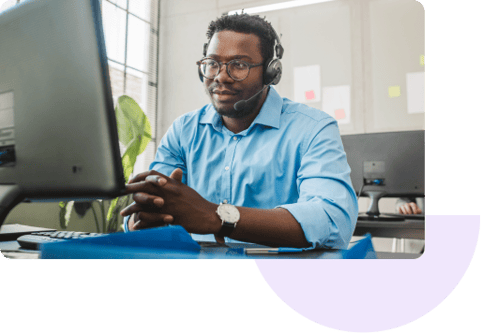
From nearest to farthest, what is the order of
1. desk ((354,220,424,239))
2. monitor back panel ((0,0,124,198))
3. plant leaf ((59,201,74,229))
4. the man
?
monitor back panel ((0,0,124,198)) → the man → desk ((354,220,424,239)) → plant leaf ((59,201,74,229))

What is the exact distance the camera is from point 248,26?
747mm

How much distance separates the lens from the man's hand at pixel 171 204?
49cm

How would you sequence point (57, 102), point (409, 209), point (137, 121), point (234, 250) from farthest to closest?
point (137, 121) → point (409, 209) → point (234, 250) → point (57, 102)

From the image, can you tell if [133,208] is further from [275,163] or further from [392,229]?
[392,229]

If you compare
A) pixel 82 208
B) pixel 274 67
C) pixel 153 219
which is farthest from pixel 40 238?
pixel 274 67

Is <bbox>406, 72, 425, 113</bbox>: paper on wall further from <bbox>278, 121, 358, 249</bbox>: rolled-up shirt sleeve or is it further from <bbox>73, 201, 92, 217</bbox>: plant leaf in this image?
<bbox>73, 201, 92, 217</bbox>: plant leaf

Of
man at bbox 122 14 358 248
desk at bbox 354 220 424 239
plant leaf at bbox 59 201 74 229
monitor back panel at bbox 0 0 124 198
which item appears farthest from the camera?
plant leaf at bbox 59 201 74 229

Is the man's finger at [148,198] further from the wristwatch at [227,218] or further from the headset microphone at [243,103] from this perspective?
the headset microphone at [243,103]

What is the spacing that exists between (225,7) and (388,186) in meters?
0.57

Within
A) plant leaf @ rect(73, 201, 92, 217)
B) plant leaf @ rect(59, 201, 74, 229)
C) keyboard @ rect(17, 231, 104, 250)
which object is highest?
plant leaf @ rect(73, 201, 92, 217)

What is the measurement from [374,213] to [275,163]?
30 cm

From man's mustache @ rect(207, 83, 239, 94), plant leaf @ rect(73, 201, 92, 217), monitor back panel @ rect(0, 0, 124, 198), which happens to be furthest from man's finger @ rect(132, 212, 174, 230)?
man's mustache @ rect(207, 83, 239, 94)

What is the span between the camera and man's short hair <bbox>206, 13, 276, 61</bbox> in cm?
74

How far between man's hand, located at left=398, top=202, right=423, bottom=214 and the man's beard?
371 mm
